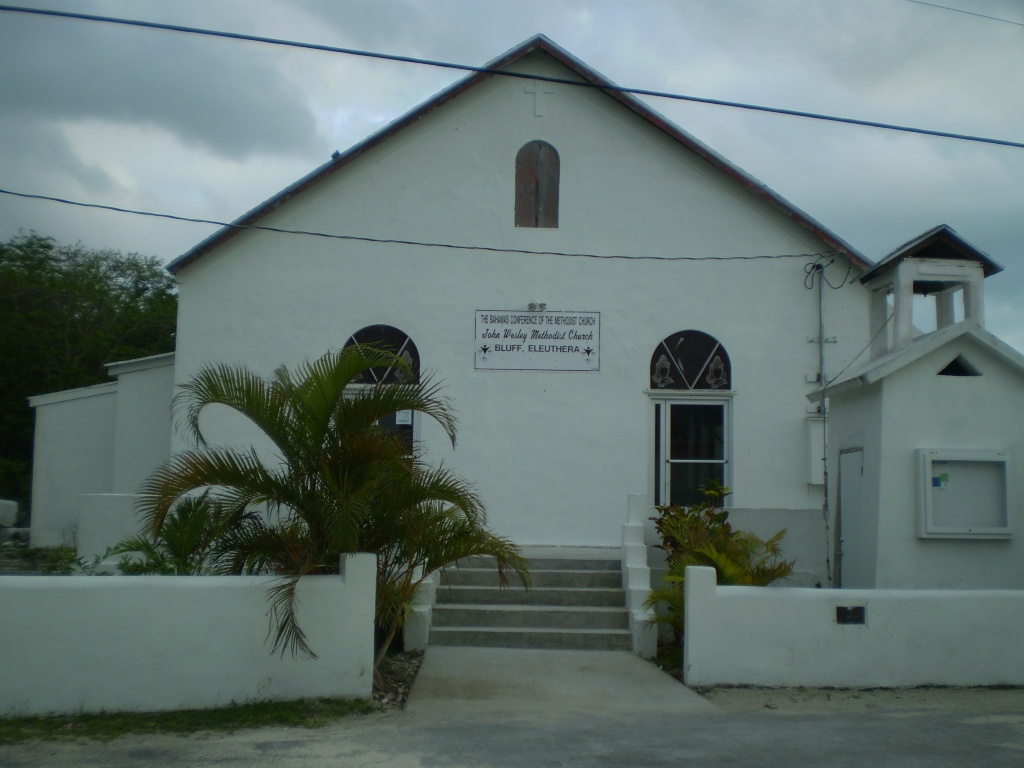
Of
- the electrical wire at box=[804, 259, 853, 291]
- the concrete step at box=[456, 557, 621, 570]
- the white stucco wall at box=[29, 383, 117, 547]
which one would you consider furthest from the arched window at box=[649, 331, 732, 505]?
the white stucco wall at box=[29, 383, 117, 547]

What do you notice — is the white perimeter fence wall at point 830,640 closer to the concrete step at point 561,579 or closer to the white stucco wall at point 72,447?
the concrete step at point 561,579

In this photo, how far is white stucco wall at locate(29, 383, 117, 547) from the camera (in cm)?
1572

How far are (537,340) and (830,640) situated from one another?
625 centimetres

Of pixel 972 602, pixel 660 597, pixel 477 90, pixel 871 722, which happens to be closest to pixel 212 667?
pixel 660 597

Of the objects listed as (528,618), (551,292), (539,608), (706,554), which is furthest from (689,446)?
(706,554)

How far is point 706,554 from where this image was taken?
9453 mm

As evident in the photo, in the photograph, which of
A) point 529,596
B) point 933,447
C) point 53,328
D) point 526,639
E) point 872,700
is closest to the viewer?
point 872,700

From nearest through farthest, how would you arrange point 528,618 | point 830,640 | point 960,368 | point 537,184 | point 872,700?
point 872,700 < point 830,640 < point 960,368 < point 528,618 < point 537,184

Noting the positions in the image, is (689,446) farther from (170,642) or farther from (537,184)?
(170,642)

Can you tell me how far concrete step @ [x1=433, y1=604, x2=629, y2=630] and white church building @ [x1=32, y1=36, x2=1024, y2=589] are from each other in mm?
2909

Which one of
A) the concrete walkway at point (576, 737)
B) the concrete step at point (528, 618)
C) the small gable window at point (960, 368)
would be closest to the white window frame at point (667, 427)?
the concrete step at point (528, 618)

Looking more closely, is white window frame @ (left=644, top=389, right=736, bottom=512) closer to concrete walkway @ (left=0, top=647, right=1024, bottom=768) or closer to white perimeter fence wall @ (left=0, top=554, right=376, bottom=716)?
concrete walkway @ (left=0, top=647, right=1024, bottom=768)

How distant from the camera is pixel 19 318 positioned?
25.5 metres

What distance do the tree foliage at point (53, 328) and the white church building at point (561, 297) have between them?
30.6 ft
